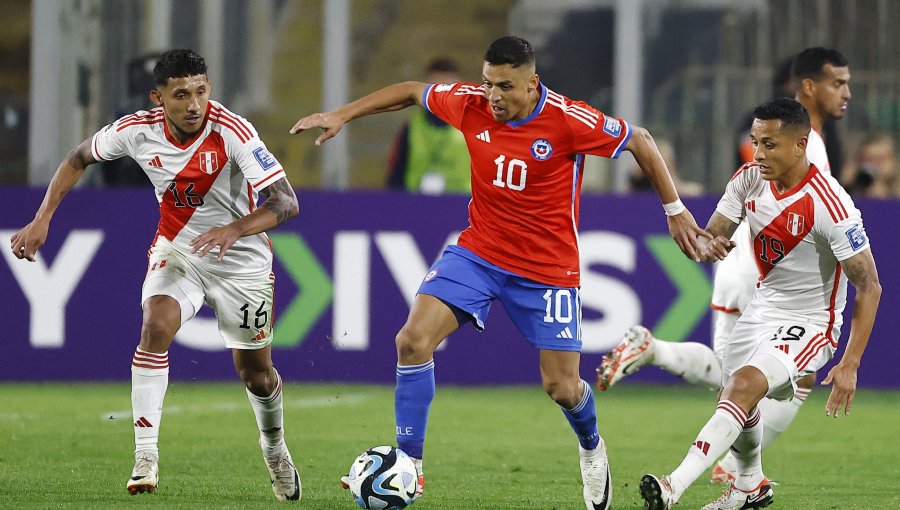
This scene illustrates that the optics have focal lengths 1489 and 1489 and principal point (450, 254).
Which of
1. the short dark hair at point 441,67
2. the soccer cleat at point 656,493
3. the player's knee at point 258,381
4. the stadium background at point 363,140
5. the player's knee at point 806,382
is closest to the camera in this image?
the soccer cleat at point 656,493

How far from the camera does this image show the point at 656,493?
5.59 meters

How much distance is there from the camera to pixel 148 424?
624cm

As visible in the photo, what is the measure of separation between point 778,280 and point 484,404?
12.9 feet

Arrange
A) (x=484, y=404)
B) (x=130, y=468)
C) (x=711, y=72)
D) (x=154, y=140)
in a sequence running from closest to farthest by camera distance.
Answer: (x=154, y=140), (x=130, y=468), (x=484, y=404), (x=711, y=72)

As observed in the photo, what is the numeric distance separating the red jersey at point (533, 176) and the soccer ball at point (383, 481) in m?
1.00

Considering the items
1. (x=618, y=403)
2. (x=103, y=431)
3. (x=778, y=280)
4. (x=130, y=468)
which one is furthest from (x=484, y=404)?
(x=778, y=280)

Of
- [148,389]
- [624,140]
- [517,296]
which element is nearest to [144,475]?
[148,389]

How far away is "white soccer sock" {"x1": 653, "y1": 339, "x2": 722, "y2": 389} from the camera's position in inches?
300

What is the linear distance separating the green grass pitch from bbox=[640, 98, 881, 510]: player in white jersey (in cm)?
67

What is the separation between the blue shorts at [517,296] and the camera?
6223 mm

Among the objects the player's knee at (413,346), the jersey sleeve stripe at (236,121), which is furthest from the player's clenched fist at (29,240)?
the player's knee at (413,346)

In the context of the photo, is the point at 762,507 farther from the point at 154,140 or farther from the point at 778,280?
the point at 154,140

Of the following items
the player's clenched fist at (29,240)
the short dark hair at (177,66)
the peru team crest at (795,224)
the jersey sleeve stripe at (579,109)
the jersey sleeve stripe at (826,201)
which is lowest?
the player's clenched fist at (29,240)

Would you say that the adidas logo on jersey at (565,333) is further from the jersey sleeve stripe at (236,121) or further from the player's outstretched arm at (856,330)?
the jersey sleeve stripe at (236,121)
